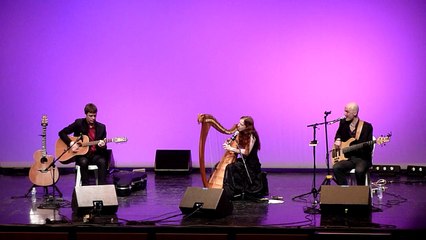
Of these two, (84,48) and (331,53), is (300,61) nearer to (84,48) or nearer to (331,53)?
(331,53)

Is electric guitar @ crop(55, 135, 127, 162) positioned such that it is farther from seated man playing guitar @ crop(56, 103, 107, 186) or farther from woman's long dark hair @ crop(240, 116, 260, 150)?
woman's long dark hair @ crop(240, 116, 260, 150)

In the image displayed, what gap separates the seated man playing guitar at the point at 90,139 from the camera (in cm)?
820

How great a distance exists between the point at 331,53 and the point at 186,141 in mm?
2888

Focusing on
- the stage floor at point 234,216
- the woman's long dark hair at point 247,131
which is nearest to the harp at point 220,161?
the woman's long dark hair at point 247,131

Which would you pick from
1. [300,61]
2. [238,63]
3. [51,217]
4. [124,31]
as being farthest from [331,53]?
[51,217]

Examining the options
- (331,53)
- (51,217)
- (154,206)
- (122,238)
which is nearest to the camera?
(122,238)

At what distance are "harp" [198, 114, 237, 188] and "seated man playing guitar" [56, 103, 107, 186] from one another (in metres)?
1.32

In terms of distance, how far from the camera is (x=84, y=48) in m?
10.9

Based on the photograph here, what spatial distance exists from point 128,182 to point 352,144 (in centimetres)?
303

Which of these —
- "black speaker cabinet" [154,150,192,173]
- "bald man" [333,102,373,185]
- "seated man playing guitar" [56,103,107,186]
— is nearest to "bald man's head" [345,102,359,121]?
"bald man" [333,102,373,185]

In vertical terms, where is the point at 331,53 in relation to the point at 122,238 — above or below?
above

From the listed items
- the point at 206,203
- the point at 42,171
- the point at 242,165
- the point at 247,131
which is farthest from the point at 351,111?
the point at 42,171

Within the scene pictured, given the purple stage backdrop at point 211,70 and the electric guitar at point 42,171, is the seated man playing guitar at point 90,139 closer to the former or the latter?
the electric guitar at point 42,171

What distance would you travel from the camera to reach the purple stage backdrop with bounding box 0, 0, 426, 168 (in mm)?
10172
